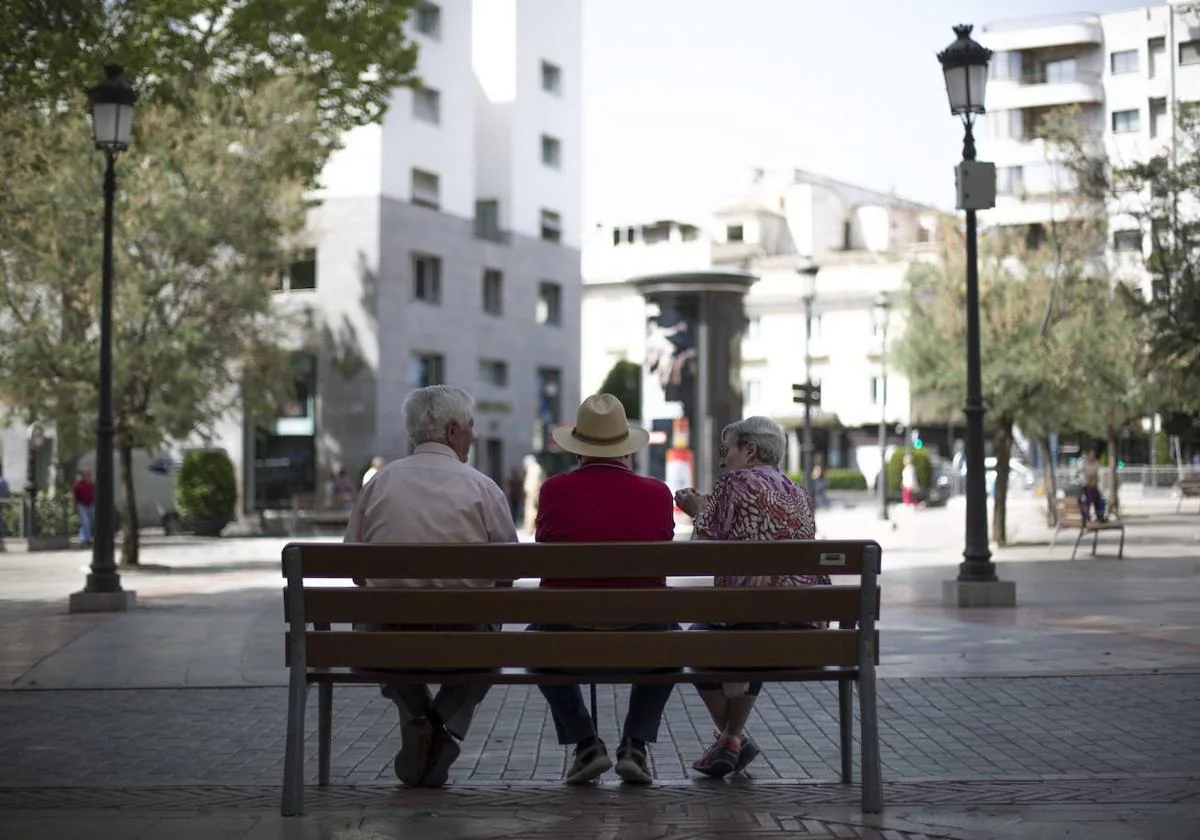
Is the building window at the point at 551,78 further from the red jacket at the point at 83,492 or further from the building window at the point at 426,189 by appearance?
the red jacket at the point at 83,492

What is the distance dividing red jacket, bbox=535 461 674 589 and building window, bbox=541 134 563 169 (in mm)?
50110

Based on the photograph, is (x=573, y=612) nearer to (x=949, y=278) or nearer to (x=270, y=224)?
(x=270, y=224)

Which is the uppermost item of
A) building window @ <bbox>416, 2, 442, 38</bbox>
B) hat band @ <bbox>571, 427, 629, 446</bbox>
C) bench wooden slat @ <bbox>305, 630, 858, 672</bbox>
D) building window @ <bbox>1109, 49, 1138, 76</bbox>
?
building window @ <bbox>1109, 49, 1138, 76</bbox>

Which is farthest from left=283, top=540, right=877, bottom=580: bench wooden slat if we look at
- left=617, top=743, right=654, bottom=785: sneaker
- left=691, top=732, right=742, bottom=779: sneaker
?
left=691, top=732, right=742, bottom=779: sneaker

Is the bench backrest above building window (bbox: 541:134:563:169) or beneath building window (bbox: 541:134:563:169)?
beneath

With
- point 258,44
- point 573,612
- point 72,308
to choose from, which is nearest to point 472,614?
point 573,612

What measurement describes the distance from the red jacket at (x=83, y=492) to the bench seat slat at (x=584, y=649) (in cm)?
3019

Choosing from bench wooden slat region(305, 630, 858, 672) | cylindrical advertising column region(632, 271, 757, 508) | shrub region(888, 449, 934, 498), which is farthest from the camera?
shrub region(888, 449, 934, 498)

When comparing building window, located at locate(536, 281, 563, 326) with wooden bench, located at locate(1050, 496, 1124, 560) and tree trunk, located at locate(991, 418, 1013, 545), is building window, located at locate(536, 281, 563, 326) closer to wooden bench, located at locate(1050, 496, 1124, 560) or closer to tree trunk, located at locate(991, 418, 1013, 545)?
tree trunk, located at locate(991, 418, 1013, 545)

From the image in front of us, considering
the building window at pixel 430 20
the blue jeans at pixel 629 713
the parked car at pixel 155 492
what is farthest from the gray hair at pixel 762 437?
the building window at pixel 430 20

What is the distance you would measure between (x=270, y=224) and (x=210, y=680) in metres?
18.7

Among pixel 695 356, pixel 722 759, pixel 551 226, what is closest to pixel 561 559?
pixel 722 759

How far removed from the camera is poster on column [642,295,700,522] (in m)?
40.4

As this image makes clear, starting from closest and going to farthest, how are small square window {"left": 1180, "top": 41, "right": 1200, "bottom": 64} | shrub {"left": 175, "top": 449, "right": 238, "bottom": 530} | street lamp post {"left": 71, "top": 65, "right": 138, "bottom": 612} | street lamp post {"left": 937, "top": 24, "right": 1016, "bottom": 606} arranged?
street lamp post {"left": 937, "top": 24, "right": 1016, "bottom": 606} → street lamp post {"left": 71, "top": 65, "right": 138, "bottom": 612} → shrub {"left": 175, "top": 449, "right": 238, "bottom": 530} → small square window {"left": 1180, "top": 41, "right": 1200, "bottom": 64}
